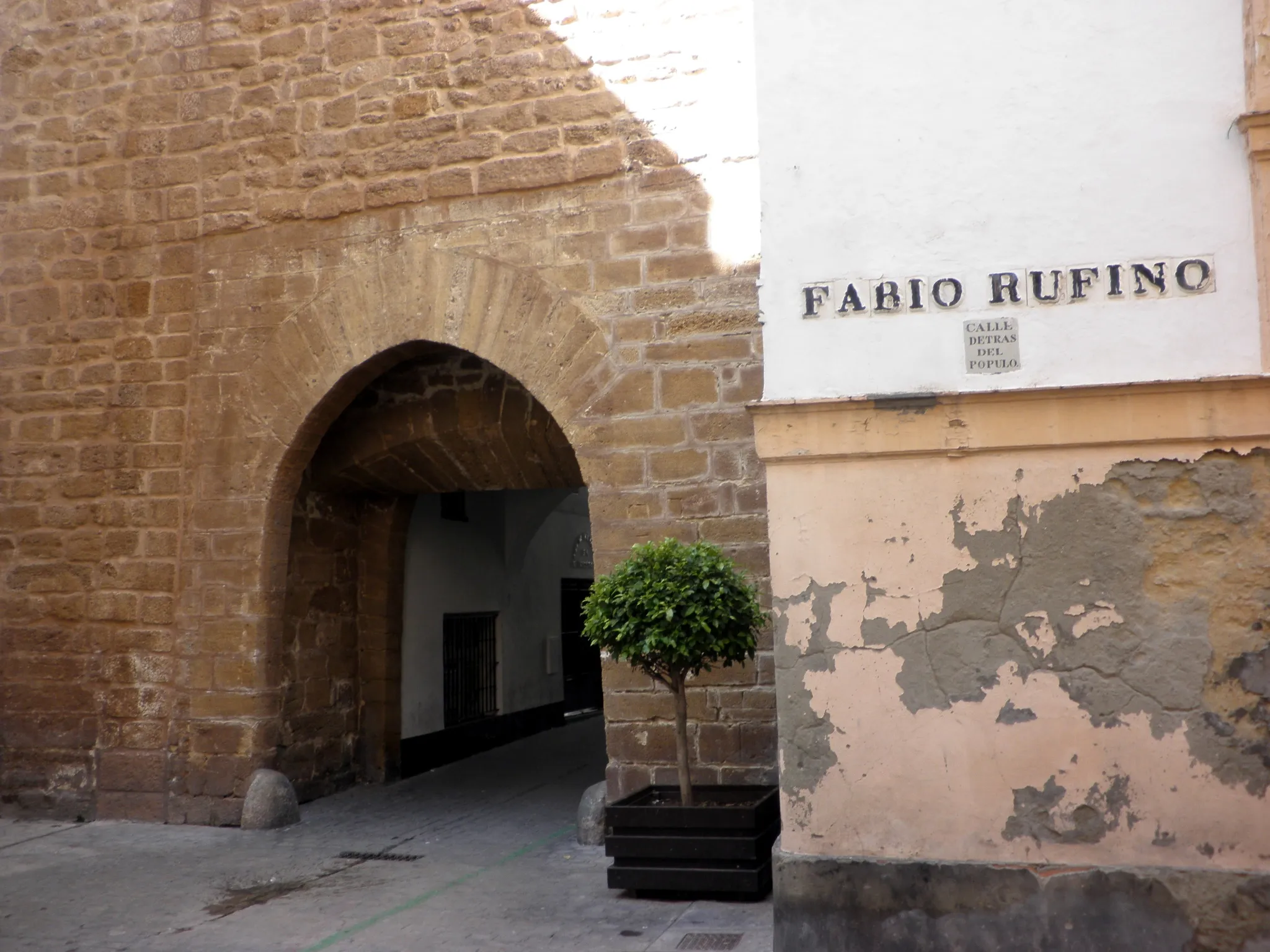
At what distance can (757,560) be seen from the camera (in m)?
6.95

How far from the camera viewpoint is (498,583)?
39.3ft

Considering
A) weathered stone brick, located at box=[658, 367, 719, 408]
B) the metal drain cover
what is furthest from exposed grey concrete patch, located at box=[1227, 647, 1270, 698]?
weathered stone brick, located at box=[658, 367, 719, 408]

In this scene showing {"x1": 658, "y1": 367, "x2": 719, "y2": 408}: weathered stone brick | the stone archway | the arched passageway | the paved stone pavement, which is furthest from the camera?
the arched passageway

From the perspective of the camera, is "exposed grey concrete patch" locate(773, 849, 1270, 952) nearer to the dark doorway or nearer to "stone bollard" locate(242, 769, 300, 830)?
"stone bollard" locate(242, 769, 300, 830)

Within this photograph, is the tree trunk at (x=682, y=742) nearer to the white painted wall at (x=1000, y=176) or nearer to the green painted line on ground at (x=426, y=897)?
the green painted line on ground at (x=426, y=897)

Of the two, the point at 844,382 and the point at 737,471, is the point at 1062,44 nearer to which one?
the point at 844,382

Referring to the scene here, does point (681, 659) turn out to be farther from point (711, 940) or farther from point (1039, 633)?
point (1039, 633)

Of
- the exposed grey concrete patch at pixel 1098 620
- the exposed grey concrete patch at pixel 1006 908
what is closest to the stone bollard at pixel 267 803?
the exposed grey concrete patch at pixel 1006 908

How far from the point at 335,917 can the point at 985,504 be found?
3.57 metres

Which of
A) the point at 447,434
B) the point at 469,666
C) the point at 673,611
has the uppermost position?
the point at 447,434

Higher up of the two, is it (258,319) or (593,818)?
(258,319)

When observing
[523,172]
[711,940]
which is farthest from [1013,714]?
[523,172]

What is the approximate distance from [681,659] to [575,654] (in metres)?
9.01

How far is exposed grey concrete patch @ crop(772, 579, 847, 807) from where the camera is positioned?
4703 mm
